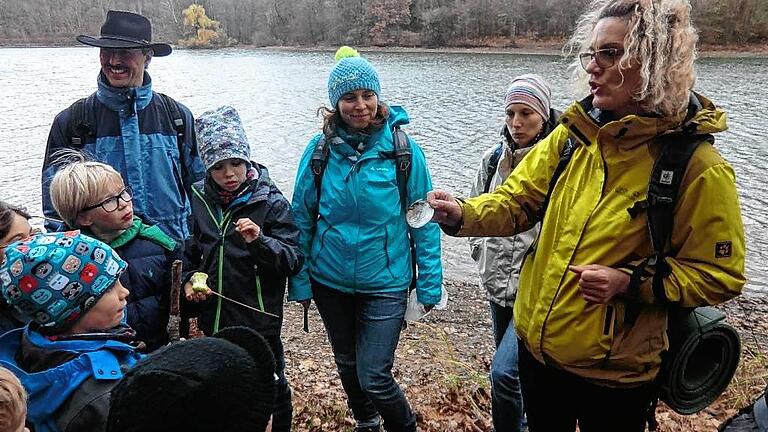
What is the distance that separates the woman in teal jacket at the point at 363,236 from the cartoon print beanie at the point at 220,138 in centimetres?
38

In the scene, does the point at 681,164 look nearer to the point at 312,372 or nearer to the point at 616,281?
the point at 616,281

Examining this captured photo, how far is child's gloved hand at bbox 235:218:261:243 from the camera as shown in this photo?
292 centimetres

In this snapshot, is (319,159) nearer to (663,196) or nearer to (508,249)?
(508,249)

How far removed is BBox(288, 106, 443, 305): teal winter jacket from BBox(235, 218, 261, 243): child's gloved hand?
49cm

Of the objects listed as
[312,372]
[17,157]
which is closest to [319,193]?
[312,372]

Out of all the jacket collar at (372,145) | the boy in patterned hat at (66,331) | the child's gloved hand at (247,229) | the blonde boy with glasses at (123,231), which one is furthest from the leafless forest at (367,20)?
the boy in patterned hat at (66,331)

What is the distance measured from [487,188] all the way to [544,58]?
4393cm

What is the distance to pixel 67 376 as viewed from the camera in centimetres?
192

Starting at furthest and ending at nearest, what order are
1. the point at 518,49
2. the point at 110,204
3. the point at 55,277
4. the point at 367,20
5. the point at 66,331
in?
the point at 367,20 < the point at 518,49 < the point at 110,204 < the point at 66,331 < the point at 55,277

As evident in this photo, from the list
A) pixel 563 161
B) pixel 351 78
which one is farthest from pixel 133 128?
pixel 563 161

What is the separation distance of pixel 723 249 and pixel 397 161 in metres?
1.67

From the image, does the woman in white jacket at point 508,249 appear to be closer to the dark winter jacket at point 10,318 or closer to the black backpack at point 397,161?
the black backpack at point 397,161

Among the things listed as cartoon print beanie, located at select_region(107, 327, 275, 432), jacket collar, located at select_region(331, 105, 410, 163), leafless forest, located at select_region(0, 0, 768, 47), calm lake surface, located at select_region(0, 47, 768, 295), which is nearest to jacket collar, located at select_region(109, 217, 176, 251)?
jacket collar, located at select_region(331, 105, 410, 163)

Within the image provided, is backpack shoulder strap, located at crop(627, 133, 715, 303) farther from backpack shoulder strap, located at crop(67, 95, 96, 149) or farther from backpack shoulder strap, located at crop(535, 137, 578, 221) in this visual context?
backpack shoulder strap, located at crop(67, 95, 96, 149)
